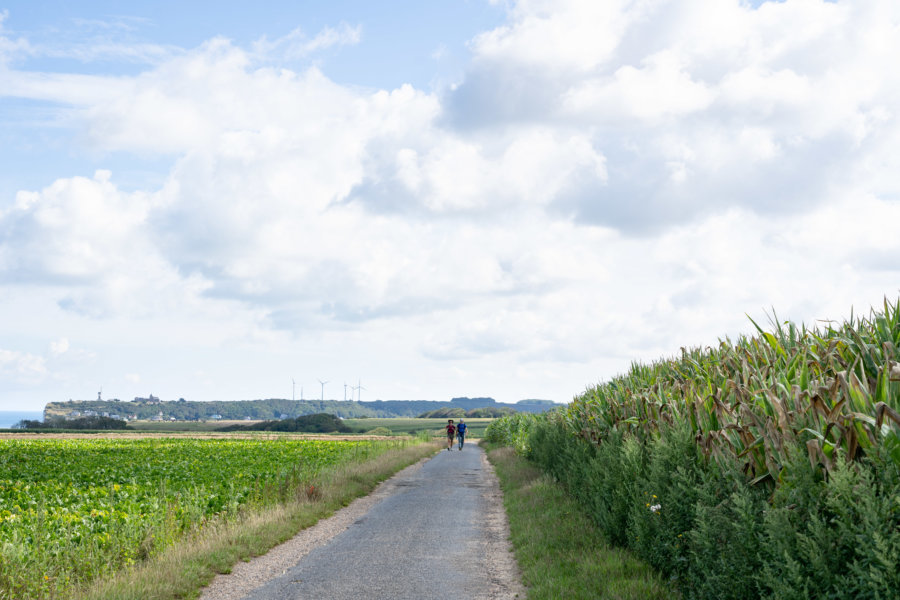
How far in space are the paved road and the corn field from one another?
135 inches

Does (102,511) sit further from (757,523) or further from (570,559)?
(757,523)

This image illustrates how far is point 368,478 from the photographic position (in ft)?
73.5

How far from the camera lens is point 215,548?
10.7 meters

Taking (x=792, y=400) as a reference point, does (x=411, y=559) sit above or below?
below

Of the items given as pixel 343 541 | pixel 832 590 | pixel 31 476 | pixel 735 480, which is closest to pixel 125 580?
pixel 343 541

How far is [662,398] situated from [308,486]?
11133mm

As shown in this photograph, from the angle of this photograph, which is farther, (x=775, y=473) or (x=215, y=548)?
(x=215, y=548)

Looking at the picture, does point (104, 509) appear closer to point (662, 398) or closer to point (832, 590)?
point (662, 398)

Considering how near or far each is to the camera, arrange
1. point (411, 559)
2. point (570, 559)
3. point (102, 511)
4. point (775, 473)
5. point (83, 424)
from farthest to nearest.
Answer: point (83, 424) → point (102, 511) → point (411, 559) → point (570, 559) → point (775, 473)

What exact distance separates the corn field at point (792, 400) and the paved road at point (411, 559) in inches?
135

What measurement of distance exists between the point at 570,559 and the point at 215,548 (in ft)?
19.2

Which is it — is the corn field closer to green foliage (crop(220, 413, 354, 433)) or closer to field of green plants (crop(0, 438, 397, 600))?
field of green plants (crop(0, 438, 397, 600))

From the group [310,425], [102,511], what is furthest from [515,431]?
[310,425]

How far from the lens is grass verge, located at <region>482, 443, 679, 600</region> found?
7.87 meters
